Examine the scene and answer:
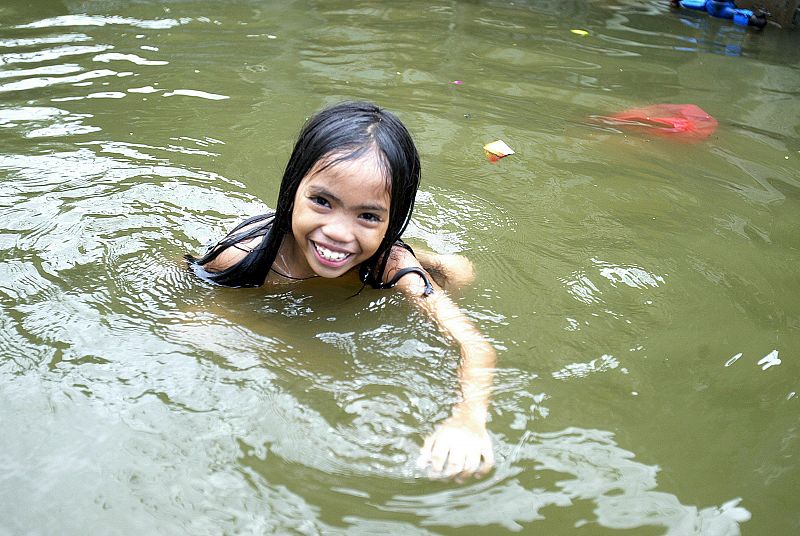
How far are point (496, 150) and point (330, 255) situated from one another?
7.17 feet

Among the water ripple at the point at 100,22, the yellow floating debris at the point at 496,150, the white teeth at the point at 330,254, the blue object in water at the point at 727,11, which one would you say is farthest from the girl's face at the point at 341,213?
the blue object in water at the point at 727,11

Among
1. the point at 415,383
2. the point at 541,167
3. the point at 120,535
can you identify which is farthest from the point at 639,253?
the point at 120,535

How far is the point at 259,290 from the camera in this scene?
10.9 ft

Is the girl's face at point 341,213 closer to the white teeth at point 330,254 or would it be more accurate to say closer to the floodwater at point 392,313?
the white teeth at point 330,254

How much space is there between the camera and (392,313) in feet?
10.5

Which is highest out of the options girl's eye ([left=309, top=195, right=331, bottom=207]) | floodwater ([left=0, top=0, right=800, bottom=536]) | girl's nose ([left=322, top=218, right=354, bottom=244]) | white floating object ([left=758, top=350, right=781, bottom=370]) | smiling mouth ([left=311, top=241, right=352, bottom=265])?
girl's eye ([left=309, top=195, right=331, bottom=207])

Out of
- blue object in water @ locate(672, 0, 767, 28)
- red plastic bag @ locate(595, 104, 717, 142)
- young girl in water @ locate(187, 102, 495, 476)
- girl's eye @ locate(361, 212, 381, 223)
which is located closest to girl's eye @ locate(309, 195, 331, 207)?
young girl in water @ locate(187, 102, 495, 476)

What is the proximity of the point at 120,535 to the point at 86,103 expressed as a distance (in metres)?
3.61

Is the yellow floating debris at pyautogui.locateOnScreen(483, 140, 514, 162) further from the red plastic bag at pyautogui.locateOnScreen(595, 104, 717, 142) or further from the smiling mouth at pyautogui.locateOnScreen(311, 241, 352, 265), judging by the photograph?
the smiling mouth at pyautogui.locateOnScreen(311, 241, 352, 265)

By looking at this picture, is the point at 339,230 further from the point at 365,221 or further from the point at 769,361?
the point at 769,361

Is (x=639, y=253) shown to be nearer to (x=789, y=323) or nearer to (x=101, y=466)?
(x=789, y=323)

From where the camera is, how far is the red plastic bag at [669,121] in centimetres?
518

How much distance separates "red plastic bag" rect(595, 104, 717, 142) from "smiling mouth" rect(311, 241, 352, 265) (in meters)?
2.99

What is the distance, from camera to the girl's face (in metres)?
2.77
